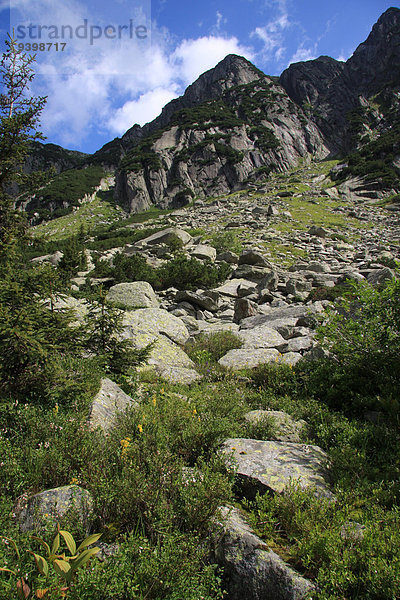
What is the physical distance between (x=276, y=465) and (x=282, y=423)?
43.1 inches

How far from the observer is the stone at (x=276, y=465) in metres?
3.12

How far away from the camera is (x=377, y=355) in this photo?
5109 mm

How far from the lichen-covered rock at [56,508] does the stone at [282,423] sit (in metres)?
2.50

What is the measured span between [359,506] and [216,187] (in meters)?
86.4

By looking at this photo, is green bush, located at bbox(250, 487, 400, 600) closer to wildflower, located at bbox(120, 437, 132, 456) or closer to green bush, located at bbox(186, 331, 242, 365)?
wildflower, located at bbox(120, 437, 132, 456)

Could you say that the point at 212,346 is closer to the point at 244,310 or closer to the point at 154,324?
the point at 154,324

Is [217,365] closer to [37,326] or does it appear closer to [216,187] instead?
[37,326]

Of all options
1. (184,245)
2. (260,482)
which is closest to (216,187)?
(184,245)

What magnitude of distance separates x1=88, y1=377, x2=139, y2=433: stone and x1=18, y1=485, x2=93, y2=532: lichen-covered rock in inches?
36.1

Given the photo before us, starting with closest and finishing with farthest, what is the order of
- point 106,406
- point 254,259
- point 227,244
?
1. point 106,406
2. point 254,259
3. point 227,244

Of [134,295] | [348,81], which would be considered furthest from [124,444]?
[348,81]

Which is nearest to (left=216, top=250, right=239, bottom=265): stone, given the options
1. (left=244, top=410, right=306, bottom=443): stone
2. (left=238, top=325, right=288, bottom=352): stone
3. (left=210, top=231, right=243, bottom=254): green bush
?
(left=210, top=231, right=243, bottom=254): green bush

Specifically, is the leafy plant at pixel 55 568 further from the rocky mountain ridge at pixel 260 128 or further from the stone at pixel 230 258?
the rocky mountain ridge at pixel 260 128

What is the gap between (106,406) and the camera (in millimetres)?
4125
